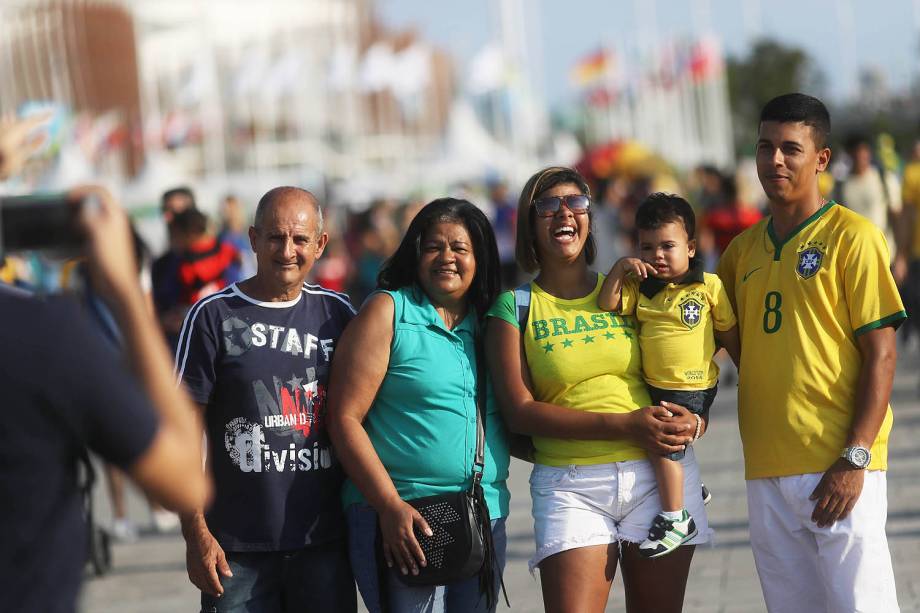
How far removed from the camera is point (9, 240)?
8.20ft

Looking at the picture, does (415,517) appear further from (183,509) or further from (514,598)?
(514,598)

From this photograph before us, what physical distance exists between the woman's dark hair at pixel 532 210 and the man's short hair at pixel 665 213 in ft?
0.62

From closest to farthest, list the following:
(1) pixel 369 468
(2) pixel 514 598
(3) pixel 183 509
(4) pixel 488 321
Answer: (3) pixel 183 509 → (1) pixel 369 468 → (4) pixel 488 321 → (2) pixel 514 598

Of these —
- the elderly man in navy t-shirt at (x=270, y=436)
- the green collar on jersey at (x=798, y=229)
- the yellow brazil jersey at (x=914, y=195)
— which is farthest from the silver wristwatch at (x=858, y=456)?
the yellow brazil jersey at (x=914, y=195)

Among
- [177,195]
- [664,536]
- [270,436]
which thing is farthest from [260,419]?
[177,195]

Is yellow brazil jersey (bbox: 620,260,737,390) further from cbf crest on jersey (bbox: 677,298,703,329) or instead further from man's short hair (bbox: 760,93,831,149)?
man's short hair (bbox: 760,93,831,149)

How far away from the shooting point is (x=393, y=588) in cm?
436

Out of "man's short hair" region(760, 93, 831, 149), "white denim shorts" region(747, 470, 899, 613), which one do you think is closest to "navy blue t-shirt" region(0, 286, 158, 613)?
"white denim shorts" region(747, 470, 899, 613)

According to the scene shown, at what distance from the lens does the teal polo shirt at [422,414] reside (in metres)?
4.38

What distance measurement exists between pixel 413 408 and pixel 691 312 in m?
0.93

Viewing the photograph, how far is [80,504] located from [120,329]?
430 millimetres

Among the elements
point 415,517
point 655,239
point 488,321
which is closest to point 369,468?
point 415,517

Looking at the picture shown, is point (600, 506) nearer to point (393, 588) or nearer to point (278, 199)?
point (393, 588)

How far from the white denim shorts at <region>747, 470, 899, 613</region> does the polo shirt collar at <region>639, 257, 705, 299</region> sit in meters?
0.68
